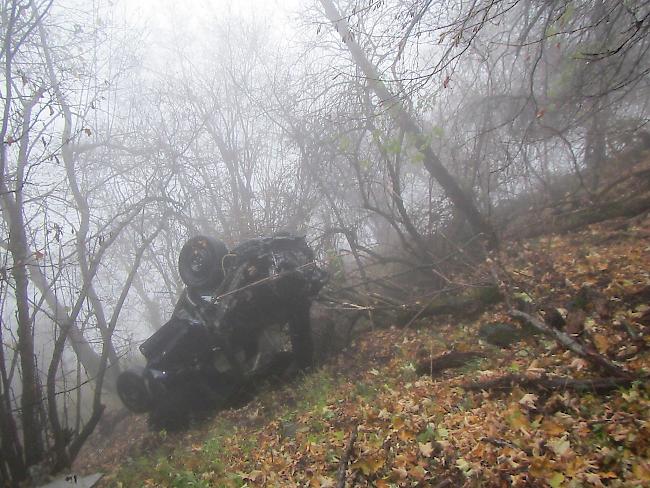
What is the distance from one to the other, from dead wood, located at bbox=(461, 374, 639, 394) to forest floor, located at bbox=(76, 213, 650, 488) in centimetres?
4

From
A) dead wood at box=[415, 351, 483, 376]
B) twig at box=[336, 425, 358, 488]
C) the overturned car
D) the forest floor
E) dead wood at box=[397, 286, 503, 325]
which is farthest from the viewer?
the overturned car

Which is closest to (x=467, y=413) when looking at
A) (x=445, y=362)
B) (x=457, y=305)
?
(x=445, y=362)

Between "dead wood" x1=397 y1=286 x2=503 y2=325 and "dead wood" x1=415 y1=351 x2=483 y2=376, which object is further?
"dead wood" x1=397 y1=286 x2=503 y2=325

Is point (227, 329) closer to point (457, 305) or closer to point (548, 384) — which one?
point (457, 305)

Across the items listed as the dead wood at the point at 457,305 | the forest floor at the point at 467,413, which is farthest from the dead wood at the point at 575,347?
the dead wood at the point at 457,305

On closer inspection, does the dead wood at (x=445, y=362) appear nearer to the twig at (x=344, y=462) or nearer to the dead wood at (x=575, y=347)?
the dead wood at (x=575, y=347)

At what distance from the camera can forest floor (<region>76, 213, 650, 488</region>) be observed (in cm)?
321

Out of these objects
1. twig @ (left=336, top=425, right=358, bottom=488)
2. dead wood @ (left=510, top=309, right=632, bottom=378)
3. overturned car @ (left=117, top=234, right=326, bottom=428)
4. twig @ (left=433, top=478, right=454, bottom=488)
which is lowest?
twig @ (left=433, top=478, right=454, bottom=488)

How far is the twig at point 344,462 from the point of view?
3809mm

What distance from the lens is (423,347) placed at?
21.1ft

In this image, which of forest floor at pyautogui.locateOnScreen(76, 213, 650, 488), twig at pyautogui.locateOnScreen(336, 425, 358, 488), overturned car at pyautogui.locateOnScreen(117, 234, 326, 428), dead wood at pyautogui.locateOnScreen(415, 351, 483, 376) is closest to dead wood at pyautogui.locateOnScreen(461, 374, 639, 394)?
forest floor at pyautogui.locateOnScreen(76, 213, 650, 488)

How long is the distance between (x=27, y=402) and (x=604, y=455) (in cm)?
650

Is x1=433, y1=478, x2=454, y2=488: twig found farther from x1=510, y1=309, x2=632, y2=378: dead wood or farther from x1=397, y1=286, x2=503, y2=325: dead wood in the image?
x1=397, y1=286, x2=503, y2=325: dead wood

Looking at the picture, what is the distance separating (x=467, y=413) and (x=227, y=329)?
4.20m
